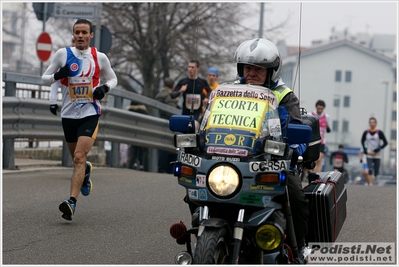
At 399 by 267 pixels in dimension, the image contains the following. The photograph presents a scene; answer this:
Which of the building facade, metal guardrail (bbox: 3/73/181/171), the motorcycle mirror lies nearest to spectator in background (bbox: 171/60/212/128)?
metal guardrail (bbox: 3/73/181/171)

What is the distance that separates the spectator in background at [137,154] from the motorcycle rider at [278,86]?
12289 mm

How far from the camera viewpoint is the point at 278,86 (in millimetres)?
6398

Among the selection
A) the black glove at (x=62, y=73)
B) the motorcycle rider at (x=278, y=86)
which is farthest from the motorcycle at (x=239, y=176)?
the black glove at (x=62, y=73)

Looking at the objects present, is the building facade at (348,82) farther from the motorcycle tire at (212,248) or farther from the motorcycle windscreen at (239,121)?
the motorcycle tire at (212,248)

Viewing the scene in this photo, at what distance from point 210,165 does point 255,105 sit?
21.1 inches

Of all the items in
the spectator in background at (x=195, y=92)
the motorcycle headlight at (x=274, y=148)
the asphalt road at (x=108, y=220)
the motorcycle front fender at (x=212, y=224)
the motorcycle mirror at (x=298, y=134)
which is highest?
the spectator in background at (x=195, y=92)

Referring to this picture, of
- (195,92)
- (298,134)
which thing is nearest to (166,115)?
(195,92)

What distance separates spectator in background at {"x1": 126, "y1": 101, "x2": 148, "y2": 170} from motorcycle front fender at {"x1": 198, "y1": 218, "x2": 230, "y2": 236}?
518 inches

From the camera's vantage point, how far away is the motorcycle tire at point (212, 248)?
17.3 ft

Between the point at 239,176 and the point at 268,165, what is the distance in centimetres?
21

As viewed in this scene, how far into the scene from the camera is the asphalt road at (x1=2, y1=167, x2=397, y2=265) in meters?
7.36

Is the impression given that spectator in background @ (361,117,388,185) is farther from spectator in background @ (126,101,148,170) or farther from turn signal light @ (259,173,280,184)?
turn signal light @ (259,173,280,184)

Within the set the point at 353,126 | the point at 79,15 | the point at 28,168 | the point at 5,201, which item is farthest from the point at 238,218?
the point at 353,126

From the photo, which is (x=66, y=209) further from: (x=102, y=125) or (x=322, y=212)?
(x=102, y=125)
